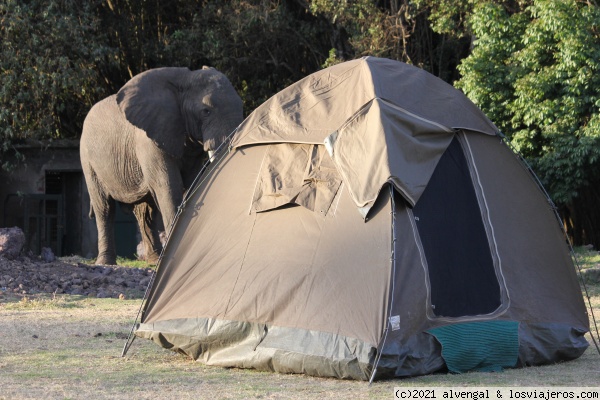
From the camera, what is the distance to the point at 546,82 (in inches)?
680

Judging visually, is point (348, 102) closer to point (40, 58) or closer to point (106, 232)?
point (106, 232)

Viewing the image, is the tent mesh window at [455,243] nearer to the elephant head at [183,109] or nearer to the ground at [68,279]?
the ground at [68,279]

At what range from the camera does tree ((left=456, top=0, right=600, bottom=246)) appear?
16891mm

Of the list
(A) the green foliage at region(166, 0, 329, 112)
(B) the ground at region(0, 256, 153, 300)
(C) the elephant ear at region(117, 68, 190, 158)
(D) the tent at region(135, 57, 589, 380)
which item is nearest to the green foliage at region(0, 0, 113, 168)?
(A) the green foliage at region(166, 0, 329, 112)

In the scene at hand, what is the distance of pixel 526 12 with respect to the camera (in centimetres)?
1838

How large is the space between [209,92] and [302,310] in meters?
8.70

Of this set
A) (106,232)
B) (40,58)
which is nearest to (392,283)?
(106,232)

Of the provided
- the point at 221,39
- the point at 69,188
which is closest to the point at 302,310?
the point at 221,39

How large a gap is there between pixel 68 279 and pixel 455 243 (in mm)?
7248

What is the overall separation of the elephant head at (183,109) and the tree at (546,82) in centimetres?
476

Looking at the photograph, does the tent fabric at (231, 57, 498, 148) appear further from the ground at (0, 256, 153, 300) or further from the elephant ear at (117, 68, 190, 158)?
the elephant ear at (117, 68, 190, 158)

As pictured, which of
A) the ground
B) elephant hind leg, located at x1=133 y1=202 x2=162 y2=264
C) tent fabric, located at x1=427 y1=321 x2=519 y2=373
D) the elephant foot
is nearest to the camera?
tent fabric, located at x1=427 y1=321 x2=519 y2=373

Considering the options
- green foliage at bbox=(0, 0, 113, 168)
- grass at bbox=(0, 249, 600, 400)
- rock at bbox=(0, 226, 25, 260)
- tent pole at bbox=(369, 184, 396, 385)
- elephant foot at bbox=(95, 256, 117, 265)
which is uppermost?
green foliage at bbox=(0, 0, 113, 168)

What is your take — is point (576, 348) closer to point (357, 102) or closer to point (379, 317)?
point (379, 317)
